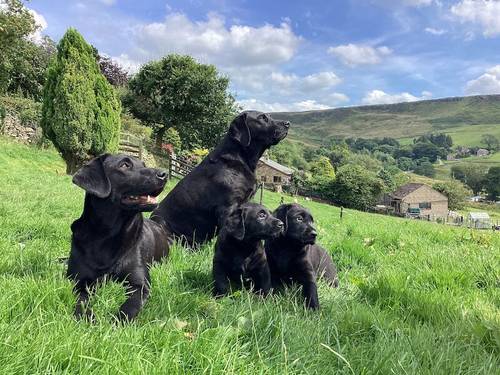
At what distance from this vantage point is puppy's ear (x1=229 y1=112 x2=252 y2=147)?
541 centimetres

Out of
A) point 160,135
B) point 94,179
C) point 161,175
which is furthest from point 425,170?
point 94,179

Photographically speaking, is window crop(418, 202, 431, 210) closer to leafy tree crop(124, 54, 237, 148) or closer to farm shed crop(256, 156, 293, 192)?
farm shed crop(256, 156, 293, 192)

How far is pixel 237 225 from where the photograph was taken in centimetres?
398

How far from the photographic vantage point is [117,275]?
11.4ft

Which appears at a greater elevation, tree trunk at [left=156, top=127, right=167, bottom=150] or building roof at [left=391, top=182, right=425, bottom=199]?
tree trunk at [left=156, top=127, right=167, bottom=150]

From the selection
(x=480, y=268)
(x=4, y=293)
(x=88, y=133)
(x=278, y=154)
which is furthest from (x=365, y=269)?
(x=278, y=154)

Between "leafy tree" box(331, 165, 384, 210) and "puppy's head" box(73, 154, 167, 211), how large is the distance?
80.5 meters

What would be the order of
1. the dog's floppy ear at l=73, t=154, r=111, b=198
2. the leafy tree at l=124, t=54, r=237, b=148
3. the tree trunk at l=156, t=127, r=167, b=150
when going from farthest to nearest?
1. the tree trunk at l=156, t=127, r=167, b=150
2. the leafy tree at l=124, t=54, r=237, b=148
3. the dog's floppy ear at l=73, t=154, r=111, b=198

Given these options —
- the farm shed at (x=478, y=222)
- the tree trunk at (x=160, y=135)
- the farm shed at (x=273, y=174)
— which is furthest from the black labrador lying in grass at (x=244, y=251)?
the farm shed at (x=273, y=174)

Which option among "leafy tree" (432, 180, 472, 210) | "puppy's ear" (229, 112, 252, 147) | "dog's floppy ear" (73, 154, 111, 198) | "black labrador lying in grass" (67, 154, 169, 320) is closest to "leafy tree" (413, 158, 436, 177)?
"leafy tree" (432, 180, 472, 210)

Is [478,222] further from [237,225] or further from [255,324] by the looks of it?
[255,324]

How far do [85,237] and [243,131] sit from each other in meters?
2.55

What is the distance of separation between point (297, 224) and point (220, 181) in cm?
149

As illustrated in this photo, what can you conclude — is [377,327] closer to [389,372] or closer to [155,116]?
[389,372]
